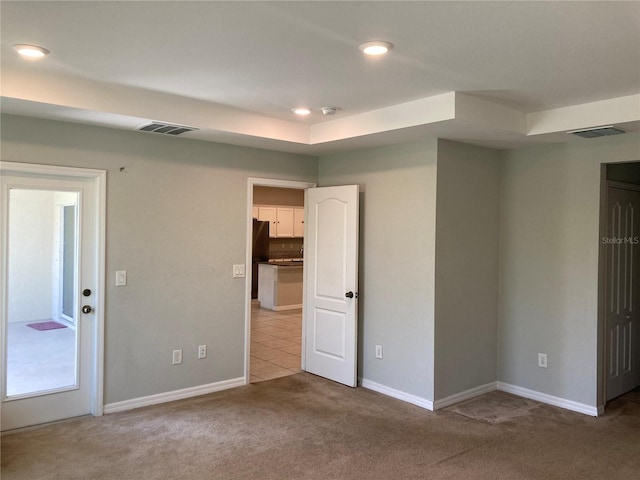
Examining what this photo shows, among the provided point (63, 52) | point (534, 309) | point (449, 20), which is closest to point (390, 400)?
point (534, 309)

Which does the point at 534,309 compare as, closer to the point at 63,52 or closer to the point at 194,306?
the point at 194,306

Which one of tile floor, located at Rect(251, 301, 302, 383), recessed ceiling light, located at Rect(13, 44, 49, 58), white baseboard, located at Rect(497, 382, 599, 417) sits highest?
recessed ceiling light, located at Rect(13, 44, 49, 58)

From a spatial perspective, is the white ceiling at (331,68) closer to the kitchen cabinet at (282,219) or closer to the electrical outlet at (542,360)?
the electrical outlet at (542,360)

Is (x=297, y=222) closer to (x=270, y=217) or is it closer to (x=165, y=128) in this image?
(x=270, y=217)

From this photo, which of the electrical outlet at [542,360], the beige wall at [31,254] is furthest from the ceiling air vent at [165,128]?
the electrical outlet at [542,360]

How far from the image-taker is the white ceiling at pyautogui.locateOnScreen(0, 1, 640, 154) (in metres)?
2.41

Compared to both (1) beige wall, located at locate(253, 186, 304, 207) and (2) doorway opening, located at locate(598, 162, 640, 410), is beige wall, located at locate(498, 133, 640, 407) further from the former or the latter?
(1) beige wall, located at locate(253, 186, 304, 207)

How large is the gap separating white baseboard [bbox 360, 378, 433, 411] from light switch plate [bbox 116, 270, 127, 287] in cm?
239

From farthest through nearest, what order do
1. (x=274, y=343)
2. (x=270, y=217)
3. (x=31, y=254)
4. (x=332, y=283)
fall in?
(x=270, y=217) < (x=274, y=343) < (x=332, y=283) < (x=31, y=254)

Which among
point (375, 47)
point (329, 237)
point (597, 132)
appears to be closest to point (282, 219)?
point (329, 237)

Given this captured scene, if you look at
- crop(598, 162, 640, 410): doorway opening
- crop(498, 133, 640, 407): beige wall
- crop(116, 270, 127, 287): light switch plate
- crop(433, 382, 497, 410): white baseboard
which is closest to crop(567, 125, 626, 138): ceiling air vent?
crop(498, 133, 640, 407): beige wall

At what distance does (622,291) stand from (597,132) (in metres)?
1.67

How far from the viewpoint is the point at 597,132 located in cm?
410

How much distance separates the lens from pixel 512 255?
497cm
